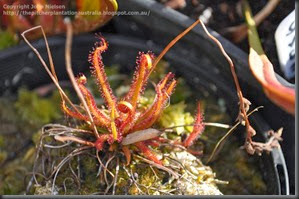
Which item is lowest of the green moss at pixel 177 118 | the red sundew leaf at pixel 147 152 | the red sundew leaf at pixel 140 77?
the red sundew leaf at pixel 147 152

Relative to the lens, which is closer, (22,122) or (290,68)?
(290,68)

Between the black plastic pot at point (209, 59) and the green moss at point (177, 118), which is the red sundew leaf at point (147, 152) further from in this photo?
the black plastic pot at point (209, 59)

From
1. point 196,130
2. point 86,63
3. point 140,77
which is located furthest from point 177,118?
point 86,63

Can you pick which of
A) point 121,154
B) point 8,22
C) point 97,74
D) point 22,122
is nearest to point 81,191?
point 121,154

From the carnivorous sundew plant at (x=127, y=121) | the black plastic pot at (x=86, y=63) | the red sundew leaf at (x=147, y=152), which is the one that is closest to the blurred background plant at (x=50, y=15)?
the black plastic pot at (x=86, y=63)

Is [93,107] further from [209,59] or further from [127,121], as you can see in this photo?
[209,59]

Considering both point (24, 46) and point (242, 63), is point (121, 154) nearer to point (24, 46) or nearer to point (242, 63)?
point (242, 63)
